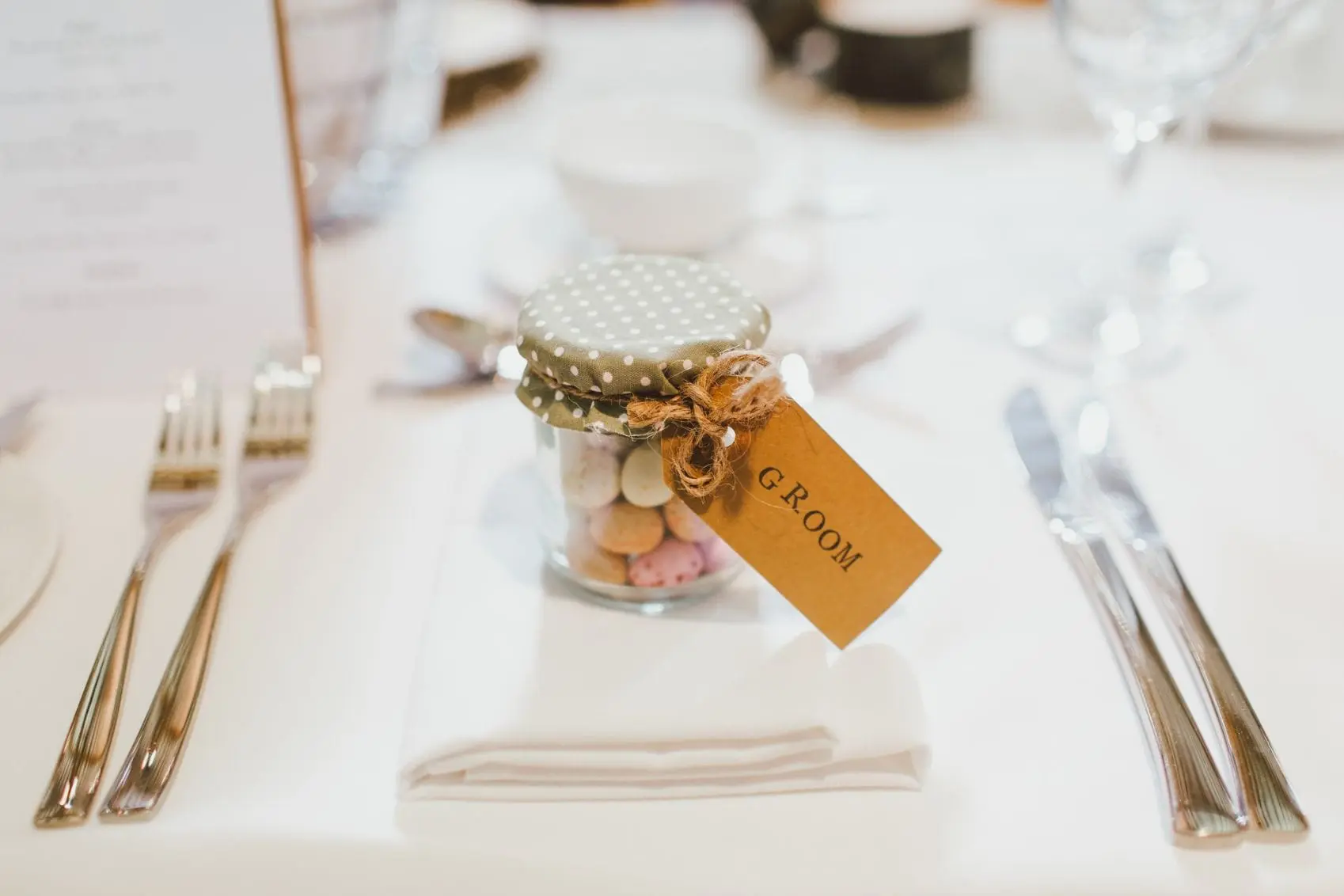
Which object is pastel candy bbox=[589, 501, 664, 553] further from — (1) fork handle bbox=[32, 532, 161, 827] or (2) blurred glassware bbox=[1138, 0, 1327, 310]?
(2) blurred glassware bbox=[1138, 0, 1327, 310]

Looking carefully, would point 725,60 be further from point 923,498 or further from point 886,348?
point 923,498

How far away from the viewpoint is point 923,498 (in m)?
0.61

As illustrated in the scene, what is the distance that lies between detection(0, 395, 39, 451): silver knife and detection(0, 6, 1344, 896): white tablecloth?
1cm

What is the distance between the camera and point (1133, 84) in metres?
0.75

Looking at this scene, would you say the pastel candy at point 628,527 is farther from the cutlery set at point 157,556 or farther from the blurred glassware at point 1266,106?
the blurred glassware at point 1266,106

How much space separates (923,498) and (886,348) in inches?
5.7

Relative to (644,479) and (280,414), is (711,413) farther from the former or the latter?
(280,414)

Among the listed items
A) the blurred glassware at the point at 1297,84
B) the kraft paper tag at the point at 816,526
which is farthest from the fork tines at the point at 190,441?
the blurred glassware at the point at 1297,84

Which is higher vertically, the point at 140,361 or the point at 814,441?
the point at 814,441

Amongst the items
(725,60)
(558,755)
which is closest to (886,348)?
(558,755)

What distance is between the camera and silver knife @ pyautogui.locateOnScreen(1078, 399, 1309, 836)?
0.43m

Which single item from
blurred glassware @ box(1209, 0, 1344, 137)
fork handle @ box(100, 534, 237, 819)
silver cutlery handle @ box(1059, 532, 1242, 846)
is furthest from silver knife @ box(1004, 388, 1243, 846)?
blurred glassware @ box(1209, 0, 1344, 137)

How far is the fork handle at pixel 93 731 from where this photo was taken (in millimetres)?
429

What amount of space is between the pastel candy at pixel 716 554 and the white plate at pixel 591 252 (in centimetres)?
31
